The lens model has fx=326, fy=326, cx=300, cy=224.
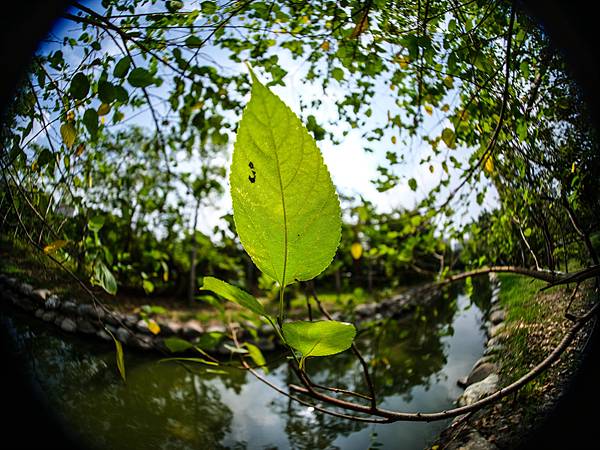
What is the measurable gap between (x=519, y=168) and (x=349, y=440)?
1259 mm

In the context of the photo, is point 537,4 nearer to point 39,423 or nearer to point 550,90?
point 550,90

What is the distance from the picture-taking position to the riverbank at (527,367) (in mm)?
484

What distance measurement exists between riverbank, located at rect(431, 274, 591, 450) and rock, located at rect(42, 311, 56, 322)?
1.02 metres

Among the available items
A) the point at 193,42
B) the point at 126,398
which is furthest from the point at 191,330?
the point at 193,42

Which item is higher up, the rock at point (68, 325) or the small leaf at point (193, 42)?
the small leaf at point (193, 42)

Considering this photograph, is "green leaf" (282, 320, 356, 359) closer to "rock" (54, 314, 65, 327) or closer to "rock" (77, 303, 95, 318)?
"rock" (77, 303, 95, 318)

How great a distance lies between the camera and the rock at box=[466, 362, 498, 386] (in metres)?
0.95

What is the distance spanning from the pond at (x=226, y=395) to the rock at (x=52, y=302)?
56 mm

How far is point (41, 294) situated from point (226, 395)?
1581 millimetres

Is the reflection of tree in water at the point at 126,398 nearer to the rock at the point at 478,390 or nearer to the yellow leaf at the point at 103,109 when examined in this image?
the yellow leaf at the point at 103,109

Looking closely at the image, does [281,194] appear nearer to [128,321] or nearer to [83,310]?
[83,310]

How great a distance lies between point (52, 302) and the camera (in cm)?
90

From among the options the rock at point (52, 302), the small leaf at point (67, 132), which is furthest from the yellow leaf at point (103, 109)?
the rock at point (52, 302)

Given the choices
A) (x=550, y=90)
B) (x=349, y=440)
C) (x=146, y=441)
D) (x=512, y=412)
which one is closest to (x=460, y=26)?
(x=550, y=90)
